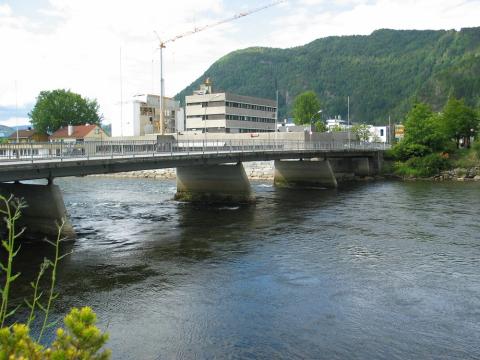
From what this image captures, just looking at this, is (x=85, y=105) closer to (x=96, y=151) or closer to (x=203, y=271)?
(x=96, y=151)

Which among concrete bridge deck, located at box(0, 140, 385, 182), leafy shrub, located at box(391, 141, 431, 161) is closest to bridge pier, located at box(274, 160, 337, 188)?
concrete bridge deck, located at box(0, 140, 385, 182)

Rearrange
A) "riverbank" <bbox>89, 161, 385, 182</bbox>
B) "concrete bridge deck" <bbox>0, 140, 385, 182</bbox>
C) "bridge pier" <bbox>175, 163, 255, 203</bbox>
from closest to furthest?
"concrete bridge deck" <bbox>0, 140, 385, 182</bbox> < "bridge pier" <bbox>175, 163, 255, 203</bbox> < "riverbank" <bbox>89, 161, 385, 182</bbox>

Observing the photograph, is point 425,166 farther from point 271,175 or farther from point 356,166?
point 271,175

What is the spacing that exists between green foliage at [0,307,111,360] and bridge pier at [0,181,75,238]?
Answer: 91.5 ft

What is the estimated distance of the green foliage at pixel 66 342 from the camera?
4.82 metres

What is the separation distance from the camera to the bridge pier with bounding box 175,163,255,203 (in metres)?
51.8

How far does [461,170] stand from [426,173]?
5558 millimetres

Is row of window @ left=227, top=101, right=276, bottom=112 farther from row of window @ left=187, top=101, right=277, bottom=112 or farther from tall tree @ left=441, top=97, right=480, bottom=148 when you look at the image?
tall tree @ left=441, top=97, right=480, bottom=148

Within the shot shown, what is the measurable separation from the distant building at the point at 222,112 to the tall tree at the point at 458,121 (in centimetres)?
5370

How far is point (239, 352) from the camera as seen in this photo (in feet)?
49.1

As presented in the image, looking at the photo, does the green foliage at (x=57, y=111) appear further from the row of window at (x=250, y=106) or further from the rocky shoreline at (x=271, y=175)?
the rocky shoreline at (x=271, y=175)

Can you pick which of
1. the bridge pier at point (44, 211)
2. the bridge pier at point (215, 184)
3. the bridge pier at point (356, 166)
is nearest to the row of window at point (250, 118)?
the bridge pier at point (356, 166)

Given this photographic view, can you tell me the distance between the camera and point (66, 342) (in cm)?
510

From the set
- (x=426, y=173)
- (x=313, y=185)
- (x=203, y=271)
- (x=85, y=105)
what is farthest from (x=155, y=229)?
(x=85, y=105)
